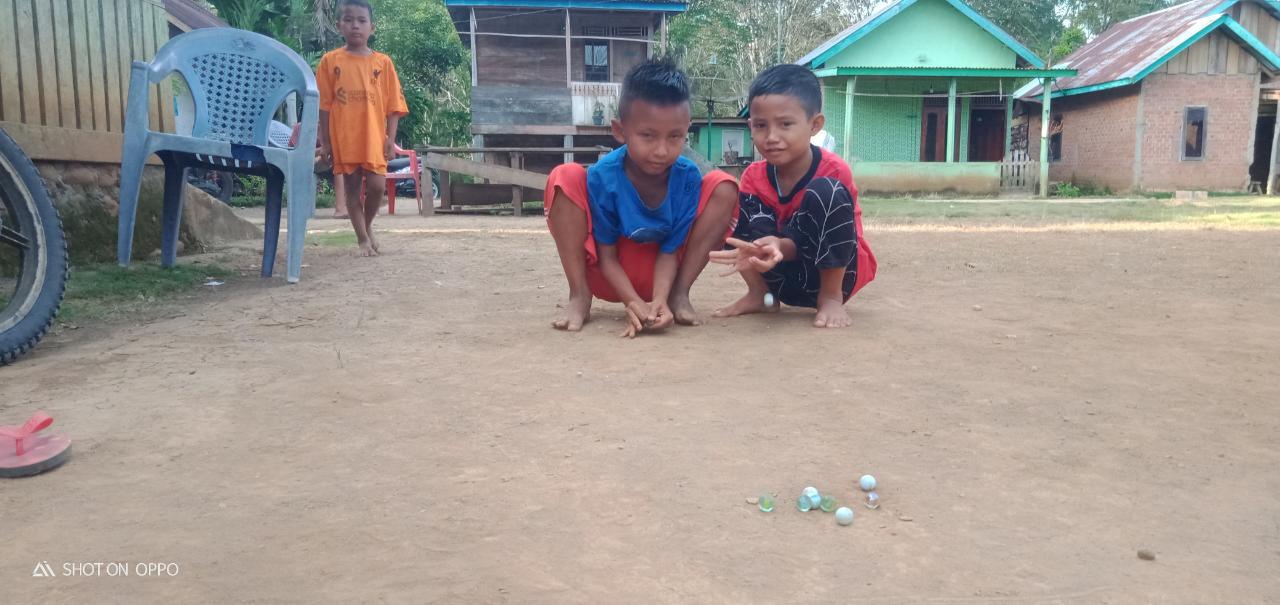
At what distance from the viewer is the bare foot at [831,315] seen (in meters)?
3.12

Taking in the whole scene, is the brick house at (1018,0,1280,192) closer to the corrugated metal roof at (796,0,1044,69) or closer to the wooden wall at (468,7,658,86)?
the corrugated metal roof at (796,0,1044,69)

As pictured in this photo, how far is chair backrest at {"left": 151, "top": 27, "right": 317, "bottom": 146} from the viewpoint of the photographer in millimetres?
4414

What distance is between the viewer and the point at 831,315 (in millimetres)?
3156

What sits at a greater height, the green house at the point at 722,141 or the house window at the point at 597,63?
the house window at the point at 597,63

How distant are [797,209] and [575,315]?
92 centimetres

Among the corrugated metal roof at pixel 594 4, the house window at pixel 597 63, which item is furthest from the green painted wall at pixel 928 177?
the house window at pixel 597 63

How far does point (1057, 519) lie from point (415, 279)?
139 inches

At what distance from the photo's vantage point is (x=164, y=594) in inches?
48.8

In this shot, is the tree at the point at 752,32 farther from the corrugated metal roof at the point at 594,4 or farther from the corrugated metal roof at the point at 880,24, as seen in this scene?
the corrugated metal roof at the point at 594,4

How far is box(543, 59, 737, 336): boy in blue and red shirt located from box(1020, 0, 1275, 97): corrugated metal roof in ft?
59.1

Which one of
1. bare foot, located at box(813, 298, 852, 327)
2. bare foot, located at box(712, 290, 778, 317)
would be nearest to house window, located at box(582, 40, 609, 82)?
bare foot, located at box(712, 290, 778, 317)

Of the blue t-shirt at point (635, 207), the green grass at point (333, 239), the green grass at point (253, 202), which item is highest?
the blue t-shirt at point (635, 207)

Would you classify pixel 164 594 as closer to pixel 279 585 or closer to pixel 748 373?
pixel 279 585

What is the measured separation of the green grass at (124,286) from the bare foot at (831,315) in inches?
107
